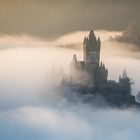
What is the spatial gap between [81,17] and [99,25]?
185 millimetres

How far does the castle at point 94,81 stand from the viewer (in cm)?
473

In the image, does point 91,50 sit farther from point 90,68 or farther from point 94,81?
point 94,81

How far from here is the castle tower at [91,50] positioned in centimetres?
477

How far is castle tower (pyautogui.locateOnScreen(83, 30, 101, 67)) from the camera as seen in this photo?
15.6ft

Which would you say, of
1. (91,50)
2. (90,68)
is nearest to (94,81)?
(90,68)

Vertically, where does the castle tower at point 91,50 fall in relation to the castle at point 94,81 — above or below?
above

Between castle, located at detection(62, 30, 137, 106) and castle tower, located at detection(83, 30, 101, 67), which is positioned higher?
castle tower, located at detection(83, 30, 101, 67)

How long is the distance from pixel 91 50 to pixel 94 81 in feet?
0.93

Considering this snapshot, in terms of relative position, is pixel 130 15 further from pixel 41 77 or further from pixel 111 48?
pixel 41 77

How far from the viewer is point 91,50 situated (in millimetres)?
4773

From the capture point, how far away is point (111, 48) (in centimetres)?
484

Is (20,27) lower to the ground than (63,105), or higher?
higher

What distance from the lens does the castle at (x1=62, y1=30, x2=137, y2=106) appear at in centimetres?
473

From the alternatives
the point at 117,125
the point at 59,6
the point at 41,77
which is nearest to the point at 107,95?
the point at 117,125
